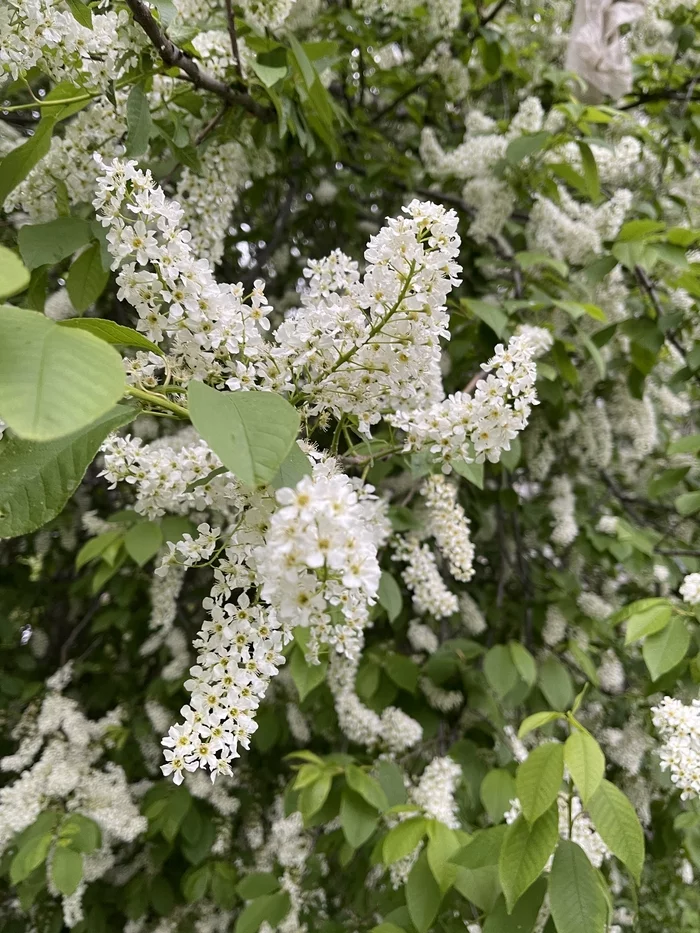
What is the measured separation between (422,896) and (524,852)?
30 centimetres

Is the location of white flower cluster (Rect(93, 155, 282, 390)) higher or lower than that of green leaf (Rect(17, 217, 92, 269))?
higher

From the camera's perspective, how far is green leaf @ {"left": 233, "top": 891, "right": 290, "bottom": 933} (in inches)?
59.6

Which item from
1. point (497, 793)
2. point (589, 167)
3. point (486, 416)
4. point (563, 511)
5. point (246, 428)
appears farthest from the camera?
point (563, 511)

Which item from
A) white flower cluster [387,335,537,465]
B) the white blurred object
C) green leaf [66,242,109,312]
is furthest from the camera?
the white blurred object

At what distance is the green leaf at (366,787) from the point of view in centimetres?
138

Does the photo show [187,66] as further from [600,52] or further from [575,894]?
[600,52]

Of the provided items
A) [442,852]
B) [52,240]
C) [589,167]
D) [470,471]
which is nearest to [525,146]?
[589,167]

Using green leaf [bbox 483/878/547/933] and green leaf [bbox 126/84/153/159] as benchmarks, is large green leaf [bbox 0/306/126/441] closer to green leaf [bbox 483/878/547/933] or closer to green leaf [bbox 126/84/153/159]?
green leaf [bbox 126/84/153/159]

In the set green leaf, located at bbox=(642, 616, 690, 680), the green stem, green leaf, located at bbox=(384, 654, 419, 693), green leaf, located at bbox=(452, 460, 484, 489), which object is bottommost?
green leaf, located at bbox=(384, 654, 419, 693)

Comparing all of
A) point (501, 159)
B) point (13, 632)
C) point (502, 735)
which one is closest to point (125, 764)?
point (13, 632)

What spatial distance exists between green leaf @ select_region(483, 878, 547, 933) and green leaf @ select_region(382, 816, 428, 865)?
0.24 metres

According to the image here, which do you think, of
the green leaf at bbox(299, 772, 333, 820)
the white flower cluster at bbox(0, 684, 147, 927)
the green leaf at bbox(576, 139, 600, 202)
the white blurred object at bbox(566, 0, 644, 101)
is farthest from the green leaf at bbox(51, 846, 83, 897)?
the white blurred object at bbox(566, 0, 644, 101)

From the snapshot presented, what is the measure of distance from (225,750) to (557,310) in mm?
1734

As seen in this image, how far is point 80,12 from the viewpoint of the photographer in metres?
0.97
